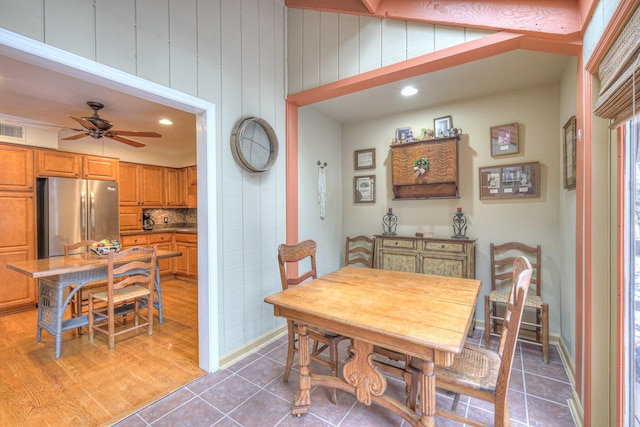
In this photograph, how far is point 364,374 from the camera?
1.52m

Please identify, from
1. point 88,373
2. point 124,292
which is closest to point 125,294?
point 124,292

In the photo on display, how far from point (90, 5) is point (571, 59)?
125 inches

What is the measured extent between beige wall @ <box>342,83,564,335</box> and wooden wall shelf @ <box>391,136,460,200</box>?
11 centimetres

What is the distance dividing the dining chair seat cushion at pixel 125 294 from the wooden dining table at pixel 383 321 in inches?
74.3

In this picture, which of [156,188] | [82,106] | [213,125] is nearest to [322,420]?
[213,125]

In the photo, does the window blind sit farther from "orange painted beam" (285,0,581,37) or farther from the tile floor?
the tile floor

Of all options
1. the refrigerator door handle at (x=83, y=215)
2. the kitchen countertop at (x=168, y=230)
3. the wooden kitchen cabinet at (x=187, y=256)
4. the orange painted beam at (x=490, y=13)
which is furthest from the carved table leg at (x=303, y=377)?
the refrigerator door handle at (x=83, y=215)

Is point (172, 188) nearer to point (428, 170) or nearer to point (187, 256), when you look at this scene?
point (187, 256)

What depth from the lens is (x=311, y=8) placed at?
2658 mm

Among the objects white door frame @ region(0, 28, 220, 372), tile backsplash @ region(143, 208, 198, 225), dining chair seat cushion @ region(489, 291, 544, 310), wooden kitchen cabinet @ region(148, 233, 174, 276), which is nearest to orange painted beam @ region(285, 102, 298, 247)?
white door frame @ region(0, 28, 220, 372)

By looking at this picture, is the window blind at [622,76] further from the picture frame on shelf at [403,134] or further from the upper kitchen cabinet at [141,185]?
the upper kitchen cabinet at [141,185]

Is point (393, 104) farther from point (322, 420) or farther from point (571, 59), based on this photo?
point (322, 420)

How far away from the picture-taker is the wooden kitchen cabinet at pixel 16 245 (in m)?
3.34

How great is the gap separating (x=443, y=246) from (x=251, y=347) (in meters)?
2.10
